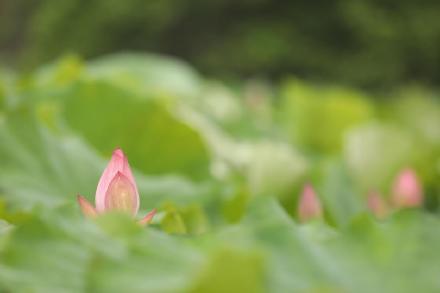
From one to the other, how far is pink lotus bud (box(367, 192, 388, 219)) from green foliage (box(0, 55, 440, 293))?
0.12ft

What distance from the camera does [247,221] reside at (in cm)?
66

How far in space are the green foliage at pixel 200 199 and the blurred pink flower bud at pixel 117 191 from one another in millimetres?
27

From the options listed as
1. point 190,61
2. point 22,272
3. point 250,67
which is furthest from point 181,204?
point 190,61

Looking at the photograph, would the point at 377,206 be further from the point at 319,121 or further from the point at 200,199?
the point at 319,121

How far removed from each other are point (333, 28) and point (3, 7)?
5505mm

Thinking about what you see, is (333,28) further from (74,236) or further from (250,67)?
(74,236)

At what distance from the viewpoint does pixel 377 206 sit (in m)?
1.14

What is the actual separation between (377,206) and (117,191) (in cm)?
54

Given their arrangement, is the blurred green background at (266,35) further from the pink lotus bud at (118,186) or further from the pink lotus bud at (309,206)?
the pink lotus bud at (118,186)

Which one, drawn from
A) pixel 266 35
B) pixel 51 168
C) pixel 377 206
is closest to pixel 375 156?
pixel 377 206

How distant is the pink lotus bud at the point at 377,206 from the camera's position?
3.72ft

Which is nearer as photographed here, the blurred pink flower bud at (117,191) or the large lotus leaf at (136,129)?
the blurred pink flower bud at (117,191)

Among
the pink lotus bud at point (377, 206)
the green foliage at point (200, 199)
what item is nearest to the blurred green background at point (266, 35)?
the green foliage at point (200, 199)

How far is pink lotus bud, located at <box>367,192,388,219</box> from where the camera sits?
1135 millimetres
